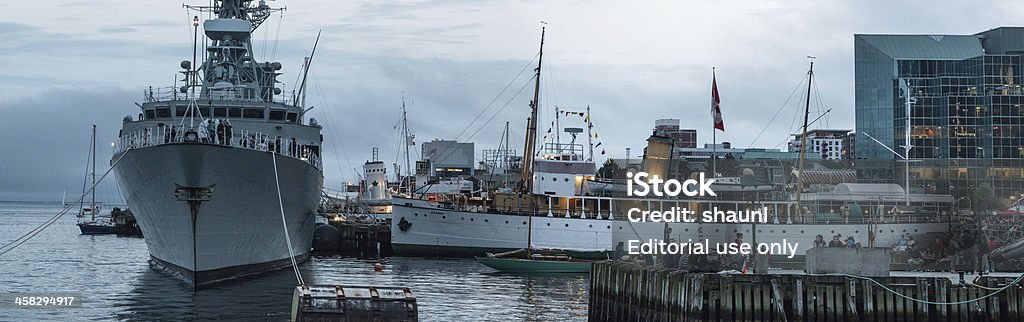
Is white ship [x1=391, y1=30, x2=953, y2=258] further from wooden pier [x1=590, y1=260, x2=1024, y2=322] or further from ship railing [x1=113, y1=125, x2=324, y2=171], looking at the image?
wooden pier [x1=590, y1=260, x2=1024, y2=322]

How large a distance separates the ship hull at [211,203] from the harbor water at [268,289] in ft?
3.14

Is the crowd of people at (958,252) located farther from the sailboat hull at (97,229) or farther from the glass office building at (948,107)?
the sailboat hull at (97,229)

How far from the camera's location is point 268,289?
4097cm

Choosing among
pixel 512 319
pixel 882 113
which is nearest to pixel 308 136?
pixel 512 319

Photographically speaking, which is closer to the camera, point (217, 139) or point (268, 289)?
point (217, 139)

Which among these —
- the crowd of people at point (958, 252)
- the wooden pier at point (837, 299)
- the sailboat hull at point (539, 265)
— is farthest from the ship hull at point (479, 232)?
the wooden pier at point (837, 299)

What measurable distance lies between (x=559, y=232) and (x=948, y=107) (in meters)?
67.5

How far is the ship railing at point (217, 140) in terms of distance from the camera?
39.8 m

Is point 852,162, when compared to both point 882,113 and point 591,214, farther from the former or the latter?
point 591,214

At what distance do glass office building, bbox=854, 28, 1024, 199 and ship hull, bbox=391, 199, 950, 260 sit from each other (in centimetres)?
4883

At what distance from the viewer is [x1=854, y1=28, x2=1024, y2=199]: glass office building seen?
110 metres

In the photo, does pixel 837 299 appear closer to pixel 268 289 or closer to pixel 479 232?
pixel 268 289

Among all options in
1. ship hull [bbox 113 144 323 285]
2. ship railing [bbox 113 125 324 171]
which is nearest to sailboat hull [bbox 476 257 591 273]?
ship railing [bbox 113 125 324 171]

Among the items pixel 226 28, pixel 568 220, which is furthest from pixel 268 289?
pixel 568 220
